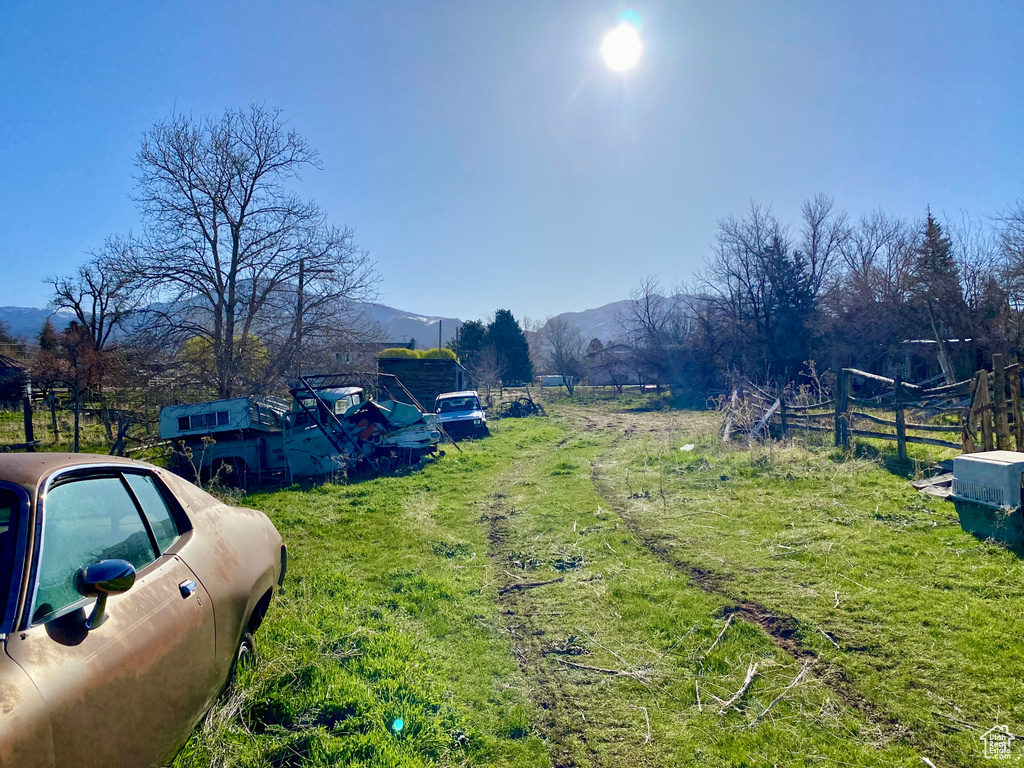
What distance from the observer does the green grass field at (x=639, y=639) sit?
3.16m

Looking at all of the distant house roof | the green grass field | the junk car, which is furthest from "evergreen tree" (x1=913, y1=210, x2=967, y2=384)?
the distant house roof

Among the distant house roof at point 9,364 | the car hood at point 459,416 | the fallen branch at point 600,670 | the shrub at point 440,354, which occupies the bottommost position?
the fallen branch at point 600,670

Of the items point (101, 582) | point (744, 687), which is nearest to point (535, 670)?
point (744, 687)

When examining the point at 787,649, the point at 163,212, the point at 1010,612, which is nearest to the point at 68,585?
the point at 787,649

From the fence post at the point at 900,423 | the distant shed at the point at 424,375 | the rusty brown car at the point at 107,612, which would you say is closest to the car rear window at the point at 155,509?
the rusty brown car at the point at 107,612

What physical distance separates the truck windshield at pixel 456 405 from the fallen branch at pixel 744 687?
628 inches

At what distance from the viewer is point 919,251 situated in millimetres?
29969

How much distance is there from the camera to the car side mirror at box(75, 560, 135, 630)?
2.05 m

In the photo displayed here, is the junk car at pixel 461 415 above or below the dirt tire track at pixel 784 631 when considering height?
above

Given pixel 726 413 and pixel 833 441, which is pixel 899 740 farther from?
pixel 726 413

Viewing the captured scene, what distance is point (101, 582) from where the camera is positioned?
2.04 m

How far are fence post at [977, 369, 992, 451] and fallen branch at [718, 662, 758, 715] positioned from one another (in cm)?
768

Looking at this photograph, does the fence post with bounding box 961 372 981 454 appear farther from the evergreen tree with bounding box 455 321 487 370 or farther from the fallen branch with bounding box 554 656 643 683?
the evergreen tree with bounding box 455 321 487 370

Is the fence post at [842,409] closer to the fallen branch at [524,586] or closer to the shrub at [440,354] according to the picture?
the fallen branch at [524,586]
